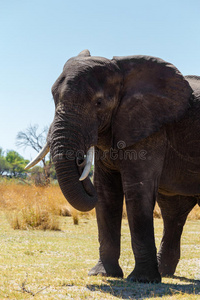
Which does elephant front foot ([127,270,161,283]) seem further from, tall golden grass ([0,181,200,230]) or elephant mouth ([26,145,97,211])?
tall golden grass ([0,181,200,230])

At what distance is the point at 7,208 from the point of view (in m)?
15.1

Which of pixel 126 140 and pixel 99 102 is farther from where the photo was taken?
pixel 126 140

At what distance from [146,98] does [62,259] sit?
11.9 feet

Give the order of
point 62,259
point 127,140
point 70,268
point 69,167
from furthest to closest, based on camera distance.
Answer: point 62,259, point 70,268, point 127,140, point 69,167

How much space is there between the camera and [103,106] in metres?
5.41

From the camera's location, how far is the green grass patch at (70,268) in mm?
4793

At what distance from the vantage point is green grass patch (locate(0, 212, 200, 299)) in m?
4.79

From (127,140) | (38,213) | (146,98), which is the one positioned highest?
(146,98)

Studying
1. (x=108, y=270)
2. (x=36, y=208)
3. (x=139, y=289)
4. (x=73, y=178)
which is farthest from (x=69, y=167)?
(x=36, y=208)

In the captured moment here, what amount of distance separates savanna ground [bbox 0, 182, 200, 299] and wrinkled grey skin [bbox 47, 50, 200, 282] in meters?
0.51

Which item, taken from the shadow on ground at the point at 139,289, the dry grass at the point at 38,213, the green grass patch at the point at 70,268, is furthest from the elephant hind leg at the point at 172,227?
the dry grass at the point at 38,213

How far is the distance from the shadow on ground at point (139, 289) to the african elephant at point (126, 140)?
204 mm

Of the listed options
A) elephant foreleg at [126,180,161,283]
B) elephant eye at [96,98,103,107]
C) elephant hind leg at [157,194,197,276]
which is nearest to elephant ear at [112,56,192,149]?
elephant eye at [96,98,103,107]

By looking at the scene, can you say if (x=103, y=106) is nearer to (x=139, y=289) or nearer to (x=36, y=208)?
(x=139, y=289)
